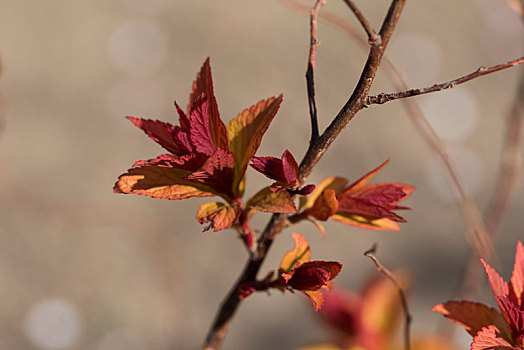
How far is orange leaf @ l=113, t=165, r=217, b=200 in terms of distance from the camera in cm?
31

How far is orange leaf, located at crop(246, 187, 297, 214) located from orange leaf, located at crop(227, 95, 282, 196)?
0.9 inches

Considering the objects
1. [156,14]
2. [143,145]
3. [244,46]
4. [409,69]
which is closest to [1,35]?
[156,14]

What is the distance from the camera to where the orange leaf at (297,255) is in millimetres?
339

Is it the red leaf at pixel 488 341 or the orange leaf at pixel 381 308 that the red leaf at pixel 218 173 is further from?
the orange leaf at pixel 381 308

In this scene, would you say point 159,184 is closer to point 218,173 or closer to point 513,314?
point 218,173

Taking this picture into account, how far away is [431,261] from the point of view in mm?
1481

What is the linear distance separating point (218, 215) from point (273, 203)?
4 cm

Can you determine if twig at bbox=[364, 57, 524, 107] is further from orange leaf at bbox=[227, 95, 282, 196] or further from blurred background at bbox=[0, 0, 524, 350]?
blurred background at bbox=[0, 0, 524, 350]

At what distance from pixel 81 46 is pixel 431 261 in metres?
1.28

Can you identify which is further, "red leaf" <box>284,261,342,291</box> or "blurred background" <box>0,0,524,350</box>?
"blurred background" <box>0,0,524,350</box>

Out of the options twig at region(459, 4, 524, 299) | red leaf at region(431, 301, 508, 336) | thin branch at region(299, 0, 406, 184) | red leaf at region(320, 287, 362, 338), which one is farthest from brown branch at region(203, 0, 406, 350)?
twig at region(459, 4, 524, 299)

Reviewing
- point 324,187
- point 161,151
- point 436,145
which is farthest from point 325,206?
point 161,151

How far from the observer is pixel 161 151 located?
142cm

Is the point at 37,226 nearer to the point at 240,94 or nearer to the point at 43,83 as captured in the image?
the point at 43,83
